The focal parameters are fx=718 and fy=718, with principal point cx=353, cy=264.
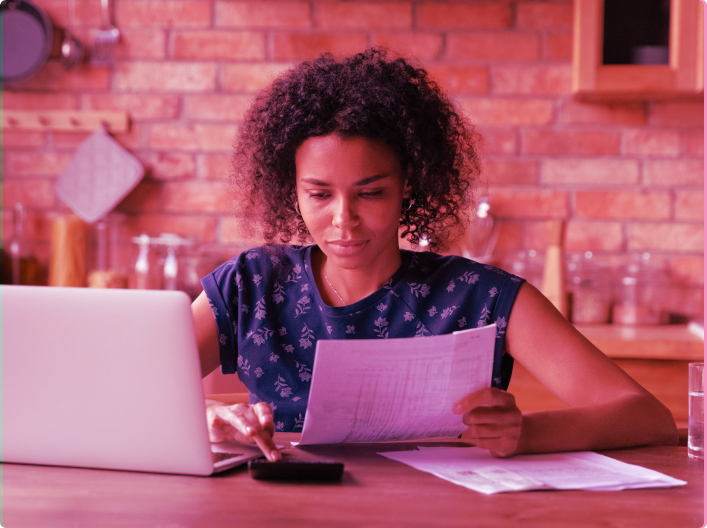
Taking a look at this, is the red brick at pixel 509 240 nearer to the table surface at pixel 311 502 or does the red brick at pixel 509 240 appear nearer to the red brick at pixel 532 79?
the red brick at pixel 532 79

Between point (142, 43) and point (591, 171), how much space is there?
152cm

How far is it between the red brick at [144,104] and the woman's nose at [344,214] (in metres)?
1.44

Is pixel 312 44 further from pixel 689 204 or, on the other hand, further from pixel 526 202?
pixel 689 204

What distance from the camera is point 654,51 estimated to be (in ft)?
6.89

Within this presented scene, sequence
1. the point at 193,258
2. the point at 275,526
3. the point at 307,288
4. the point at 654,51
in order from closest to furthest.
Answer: the point at 275,526, the point at 307,288, the point at 654,51, the point at 193,258

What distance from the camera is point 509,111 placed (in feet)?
7.55

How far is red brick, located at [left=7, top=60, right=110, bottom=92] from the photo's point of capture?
238cm

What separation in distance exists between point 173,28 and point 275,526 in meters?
2.06

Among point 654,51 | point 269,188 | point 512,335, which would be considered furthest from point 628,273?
point 269,188

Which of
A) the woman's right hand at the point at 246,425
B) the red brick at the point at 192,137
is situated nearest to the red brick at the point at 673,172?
the red brick at the point at 192,137

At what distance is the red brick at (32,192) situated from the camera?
241 cm

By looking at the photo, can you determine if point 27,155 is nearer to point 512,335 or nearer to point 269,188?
point 269,188

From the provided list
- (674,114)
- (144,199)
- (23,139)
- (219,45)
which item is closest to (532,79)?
(674,114)

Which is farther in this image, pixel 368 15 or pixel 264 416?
pixel 368 15
